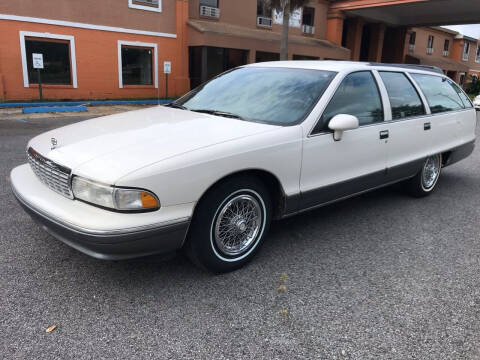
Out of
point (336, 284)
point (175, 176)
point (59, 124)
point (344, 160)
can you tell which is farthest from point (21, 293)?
point (59, 124)

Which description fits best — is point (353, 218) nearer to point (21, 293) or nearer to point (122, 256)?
point (122, 256)

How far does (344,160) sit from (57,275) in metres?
2.61

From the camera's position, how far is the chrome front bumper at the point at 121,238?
2.57m

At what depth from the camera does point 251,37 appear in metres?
21.0

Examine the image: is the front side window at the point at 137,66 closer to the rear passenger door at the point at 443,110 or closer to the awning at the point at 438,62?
the rear passenger door at the point at 443,110

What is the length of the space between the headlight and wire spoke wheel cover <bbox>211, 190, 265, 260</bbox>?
0.55 metres

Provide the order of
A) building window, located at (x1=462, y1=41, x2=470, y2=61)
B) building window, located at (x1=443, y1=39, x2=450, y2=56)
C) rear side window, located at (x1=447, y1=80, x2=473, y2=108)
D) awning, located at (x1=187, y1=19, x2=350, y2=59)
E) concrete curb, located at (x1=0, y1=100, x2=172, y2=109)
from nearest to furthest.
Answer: rear side window, located at (x1=447, y1=80, x2=473, y2=108), concrete curb, located at (x1=0, y1=100, x2=172, y2=109), awning, located at (x1=187, y1=19, x2=350, y2=59), building window, located at (x1=443, y1=39, x2=450, y2=56), building window, located at (x1=462, y1=41, x2=470, y2=61)

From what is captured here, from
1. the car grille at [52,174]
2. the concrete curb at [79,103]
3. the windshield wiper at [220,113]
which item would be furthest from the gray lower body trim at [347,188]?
the concrete curb at [79,103]

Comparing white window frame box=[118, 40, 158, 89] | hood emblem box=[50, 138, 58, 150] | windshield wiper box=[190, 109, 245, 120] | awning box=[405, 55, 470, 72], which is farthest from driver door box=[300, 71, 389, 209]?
awning box=[405, 55, 470, 72]

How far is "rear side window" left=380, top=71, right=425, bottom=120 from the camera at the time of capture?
4441mm

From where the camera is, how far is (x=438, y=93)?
5297 mm

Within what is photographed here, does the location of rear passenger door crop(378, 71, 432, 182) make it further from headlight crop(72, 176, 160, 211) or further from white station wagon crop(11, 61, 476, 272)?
headlight crop(72, 176, 160, 211)

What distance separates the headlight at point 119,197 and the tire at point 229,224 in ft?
1.30

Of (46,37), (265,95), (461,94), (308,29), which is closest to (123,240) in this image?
(265,95)
